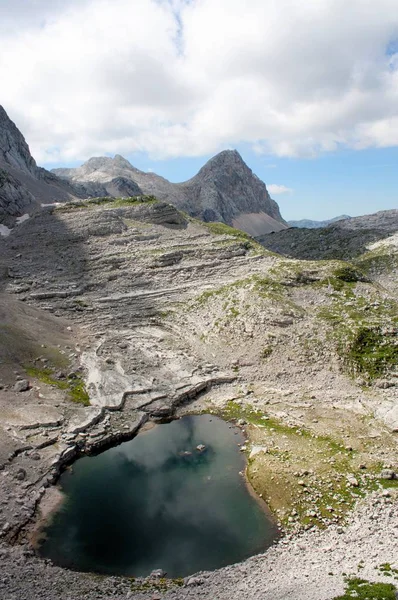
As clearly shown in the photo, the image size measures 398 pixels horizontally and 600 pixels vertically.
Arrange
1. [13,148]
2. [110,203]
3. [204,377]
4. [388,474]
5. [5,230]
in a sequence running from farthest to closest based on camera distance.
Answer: [13,148]
[110,203]
[5,230]
[204,377]
[388,474]

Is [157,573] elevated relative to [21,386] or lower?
lower

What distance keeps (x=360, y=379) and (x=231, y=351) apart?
14763 mm

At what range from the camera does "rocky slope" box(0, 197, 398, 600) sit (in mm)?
25791

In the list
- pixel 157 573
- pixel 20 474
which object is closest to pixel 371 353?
pixel 157 573

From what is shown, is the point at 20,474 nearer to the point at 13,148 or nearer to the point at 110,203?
the point at 110,203

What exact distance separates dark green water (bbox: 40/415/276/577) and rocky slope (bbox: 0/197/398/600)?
1455mm

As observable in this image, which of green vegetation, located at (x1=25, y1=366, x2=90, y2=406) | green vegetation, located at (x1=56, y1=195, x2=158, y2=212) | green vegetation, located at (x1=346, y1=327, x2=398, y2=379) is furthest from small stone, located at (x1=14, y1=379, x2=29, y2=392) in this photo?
green vegetation, located at (x1=56, y1=195, x2=158, y2=212)

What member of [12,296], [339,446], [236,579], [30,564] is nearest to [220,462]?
[339,446]

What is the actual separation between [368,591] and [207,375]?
96.7 feet

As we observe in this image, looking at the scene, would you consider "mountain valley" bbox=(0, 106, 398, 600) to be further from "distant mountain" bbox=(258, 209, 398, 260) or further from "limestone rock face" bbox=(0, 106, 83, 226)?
"distant mountain" bbox=(258, 209, 398, 260)

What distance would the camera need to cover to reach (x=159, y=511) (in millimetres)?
31156

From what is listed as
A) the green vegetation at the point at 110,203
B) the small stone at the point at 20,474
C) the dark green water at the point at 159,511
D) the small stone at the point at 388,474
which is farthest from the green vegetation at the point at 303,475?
the green vegetation at the point at 110,203

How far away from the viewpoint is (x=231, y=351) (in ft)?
172

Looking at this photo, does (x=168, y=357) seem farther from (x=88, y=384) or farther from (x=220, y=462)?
(x=220, y=462)
